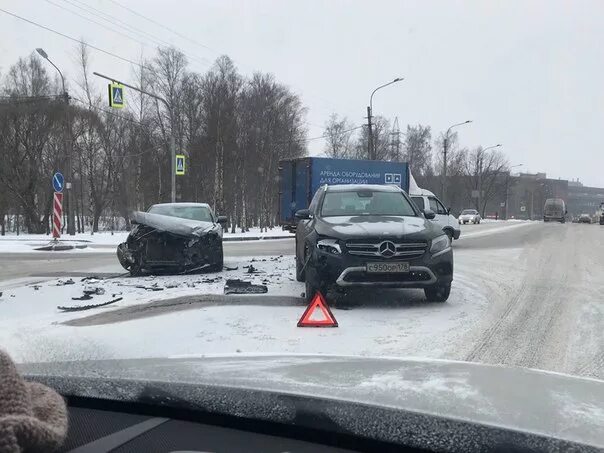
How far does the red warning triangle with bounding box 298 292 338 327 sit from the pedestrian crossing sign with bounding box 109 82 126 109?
17623mm

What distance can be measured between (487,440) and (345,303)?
647 centimetres

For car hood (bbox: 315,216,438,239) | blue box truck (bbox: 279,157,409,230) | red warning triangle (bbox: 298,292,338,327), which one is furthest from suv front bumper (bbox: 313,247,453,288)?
blue box truck (bbox: 279,157,409,230)

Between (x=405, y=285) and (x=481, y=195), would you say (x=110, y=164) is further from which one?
(x=481, y=195)

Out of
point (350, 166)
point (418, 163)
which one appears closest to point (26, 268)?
point (350, 166)

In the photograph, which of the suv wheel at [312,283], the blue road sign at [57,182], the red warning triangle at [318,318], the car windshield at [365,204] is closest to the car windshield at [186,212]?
the car windshield at [365,204]

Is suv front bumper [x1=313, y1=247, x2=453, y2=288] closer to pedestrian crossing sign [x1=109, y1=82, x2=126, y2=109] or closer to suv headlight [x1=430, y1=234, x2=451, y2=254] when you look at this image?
suv headlight [x1=430, y1=234, x2=451, y2=254]

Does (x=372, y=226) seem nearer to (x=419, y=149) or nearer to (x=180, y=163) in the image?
(x=180, y=163)

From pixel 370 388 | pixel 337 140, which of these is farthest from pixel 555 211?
pixel 370 388

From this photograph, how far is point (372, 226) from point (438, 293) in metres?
1.41

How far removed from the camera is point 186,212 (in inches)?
483

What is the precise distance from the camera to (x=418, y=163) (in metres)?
83.7

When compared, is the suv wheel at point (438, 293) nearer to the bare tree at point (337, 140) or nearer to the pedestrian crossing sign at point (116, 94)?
the pedestrian crossing sign at point (116, 94)

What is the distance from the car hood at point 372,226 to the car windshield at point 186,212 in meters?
4.87

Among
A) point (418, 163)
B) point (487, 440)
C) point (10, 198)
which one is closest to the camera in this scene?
point (487, 440)
